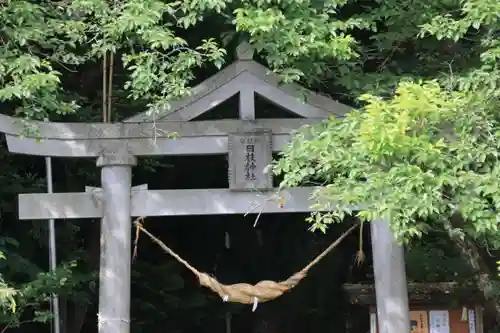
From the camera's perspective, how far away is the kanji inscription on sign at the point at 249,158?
5965mm

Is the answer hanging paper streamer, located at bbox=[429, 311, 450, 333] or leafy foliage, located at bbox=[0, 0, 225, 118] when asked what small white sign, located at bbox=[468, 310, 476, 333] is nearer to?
hanging paper streamer, located at bbox=[429, 311, 450, 333]

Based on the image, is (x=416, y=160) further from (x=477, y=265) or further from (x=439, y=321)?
(x=439, y=321)

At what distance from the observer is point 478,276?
5.71 metres

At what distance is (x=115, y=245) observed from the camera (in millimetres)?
5938

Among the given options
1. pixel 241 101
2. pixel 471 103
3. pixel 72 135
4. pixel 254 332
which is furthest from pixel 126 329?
pixel 254 332

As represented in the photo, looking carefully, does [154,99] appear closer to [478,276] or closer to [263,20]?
[263,20]

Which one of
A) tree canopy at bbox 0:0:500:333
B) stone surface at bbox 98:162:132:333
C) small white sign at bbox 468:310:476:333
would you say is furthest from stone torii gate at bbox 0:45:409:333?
small white sign at bbox 468:310:476:333

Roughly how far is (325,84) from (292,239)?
4.74 m

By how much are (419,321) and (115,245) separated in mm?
3007

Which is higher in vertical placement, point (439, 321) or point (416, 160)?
point (416, 160)

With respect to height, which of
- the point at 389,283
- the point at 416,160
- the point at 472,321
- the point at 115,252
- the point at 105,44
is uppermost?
the point at 105,44

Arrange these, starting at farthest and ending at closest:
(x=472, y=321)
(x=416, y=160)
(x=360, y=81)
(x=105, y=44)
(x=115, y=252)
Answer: (x=472, y=321), (x=360, y=81), (x=115, y=252), (x=105, y=44), (x=416, y=160)

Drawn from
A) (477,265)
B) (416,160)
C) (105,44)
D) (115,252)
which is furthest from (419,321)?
(105,44)

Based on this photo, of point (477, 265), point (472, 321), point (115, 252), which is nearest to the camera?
point (477, 265)
